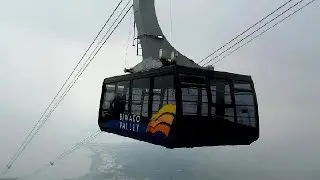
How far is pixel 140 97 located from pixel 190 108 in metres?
2.42

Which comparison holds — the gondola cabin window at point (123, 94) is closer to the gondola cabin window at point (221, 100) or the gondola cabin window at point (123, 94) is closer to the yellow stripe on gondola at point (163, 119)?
the yellow stripe on gondola at point (163, 119)

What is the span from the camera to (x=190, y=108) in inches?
414

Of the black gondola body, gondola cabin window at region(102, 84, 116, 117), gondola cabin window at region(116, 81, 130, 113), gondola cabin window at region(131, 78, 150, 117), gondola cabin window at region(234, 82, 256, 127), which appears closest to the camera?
the black gondola body

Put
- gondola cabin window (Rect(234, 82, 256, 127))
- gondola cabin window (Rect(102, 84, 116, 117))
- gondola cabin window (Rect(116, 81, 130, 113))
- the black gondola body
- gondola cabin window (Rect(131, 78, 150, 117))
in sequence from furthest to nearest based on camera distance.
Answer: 1. gondola cabin window (Rect(102, 84, 116, 117))
2. gondola cabin window (Rect(116, 81, 130, 113))
3. gondola cabin window (Rect(131, 78, 150, 117))
4. gondola cabin window (Rect(234, 82, 256, 127))
5. the black gondola body

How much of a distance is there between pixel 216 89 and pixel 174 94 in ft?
5.30

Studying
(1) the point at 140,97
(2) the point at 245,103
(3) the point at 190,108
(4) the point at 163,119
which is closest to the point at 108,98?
(1) the point at 140,97

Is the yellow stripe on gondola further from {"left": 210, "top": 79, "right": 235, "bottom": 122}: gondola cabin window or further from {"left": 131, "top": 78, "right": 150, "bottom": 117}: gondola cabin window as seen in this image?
{"left": 210, "top": 79, "right": 235, "bottom": 122}: gondola cabin window

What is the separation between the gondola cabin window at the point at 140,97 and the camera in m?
11.9

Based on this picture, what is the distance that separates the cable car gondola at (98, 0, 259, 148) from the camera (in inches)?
409

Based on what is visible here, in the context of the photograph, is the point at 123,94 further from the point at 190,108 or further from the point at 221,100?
the point at 221,100

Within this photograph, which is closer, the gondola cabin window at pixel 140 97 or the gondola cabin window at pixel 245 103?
the gondola cabin window at pixel 245 103

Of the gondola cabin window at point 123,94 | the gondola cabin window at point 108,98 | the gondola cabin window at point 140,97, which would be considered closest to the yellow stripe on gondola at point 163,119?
the gondola cabin window at point 140,97

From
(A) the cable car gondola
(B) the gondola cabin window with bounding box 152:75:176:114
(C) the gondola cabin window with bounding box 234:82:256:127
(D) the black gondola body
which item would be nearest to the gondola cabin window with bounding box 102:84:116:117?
(A) the cable car gondola

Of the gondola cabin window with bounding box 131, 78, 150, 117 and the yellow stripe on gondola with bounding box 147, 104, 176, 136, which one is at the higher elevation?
the gondola cabin window with bounding box 131, 78, 150, 117
